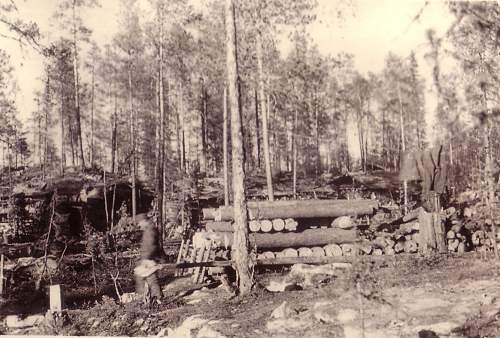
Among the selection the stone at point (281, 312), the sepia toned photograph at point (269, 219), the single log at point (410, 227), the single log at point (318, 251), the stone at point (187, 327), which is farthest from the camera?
the single log at point (318, 251)

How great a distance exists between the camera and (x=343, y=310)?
6.05m

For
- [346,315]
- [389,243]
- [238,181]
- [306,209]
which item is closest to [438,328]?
[346,315]

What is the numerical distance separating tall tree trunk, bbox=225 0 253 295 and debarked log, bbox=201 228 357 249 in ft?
9.70

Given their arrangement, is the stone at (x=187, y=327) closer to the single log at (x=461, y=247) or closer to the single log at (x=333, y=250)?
the single log at (x=333, y=250)

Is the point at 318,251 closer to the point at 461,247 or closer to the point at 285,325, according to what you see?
the point at 461,247

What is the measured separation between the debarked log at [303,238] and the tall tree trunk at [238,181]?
296cm

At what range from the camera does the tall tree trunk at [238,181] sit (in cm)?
810

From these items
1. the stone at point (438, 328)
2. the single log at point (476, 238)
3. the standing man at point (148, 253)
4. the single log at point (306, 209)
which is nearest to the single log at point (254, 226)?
the single log at point (306, 209)

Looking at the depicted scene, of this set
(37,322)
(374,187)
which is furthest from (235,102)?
(374,187)

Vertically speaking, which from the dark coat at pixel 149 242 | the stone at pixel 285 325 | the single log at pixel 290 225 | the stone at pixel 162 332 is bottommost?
the stone at pixel 162 332

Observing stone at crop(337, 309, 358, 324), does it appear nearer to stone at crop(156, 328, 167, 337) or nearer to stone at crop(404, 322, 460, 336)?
stone at crop(404, 322, 460, 336)

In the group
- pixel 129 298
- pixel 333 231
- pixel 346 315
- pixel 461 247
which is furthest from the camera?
pixel 333 231

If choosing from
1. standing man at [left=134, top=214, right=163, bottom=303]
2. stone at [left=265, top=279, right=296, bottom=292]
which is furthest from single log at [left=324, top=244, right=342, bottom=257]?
standing man at [left=134, top=214, right=163, bottom=303]

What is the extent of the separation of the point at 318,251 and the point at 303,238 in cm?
46
